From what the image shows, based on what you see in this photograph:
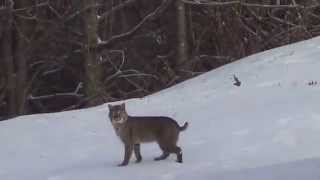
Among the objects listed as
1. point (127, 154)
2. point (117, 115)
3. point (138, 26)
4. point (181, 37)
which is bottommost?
point (181, 37)

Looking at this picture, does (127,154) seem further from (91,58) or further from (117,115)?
(91,58)

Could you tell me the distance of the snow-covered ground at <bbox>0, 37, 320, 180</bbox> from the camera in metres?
7.88

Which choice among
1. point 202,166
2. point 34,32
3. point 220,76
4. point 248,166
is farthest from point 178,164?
point 34,32

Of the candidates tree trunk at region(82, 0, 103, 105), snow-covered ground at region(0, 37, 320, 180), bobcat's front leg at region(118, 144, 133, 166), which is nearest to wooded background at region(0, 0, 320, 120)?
tree trunk at region(82, 0, 103, 105)

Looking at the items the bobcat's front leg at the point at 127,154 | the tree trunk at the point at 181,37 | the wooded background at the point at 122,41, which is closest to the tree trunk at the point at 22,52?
the wooded background at the point at 122,41

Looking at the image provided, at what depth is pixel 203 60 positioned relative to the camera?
888 inches

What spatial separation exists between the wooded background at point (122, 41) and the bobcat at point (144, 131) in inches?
460

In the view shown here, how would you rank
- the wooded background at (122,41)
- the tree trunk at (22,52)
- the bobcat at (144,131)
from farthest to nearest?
the tree trunk at (22,52) → the wooded background at (122,41) → the bobcat at (144,131)

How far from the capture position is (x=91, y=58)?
67.6ft

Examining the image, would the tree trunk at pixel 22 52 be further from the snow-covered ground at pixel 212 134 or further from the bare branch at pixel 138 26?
the snow-covered ground at pixel 212 134

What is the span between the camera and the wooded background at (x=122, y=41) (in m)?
21.2

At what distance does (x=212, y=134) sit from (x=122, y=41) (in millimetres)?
12675

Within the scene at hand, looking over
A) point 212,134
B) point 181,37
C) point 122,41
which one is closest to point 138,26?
point 122,41

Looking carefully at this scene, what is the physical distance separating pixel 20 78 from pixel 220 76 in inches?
345
